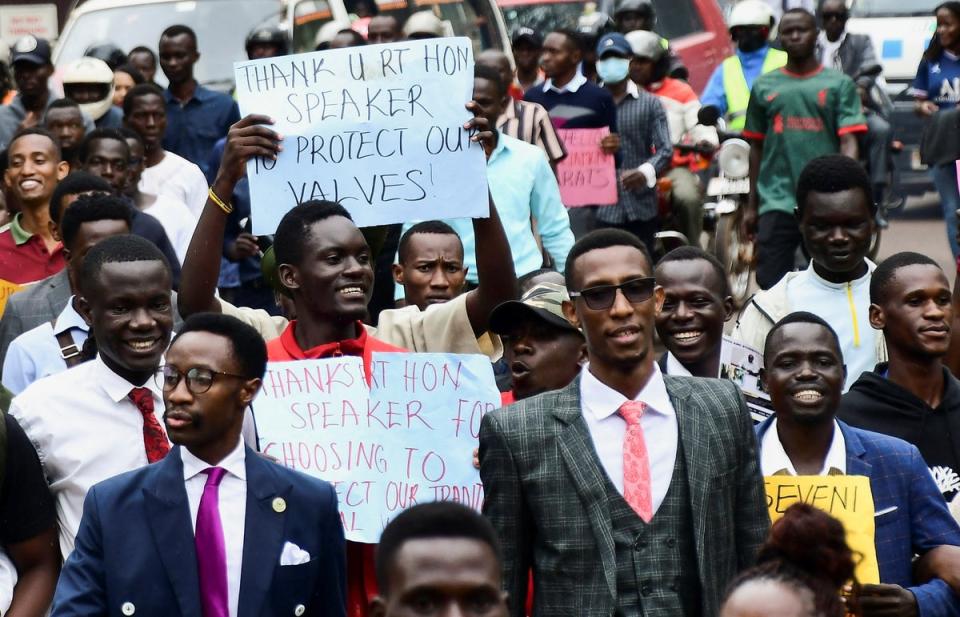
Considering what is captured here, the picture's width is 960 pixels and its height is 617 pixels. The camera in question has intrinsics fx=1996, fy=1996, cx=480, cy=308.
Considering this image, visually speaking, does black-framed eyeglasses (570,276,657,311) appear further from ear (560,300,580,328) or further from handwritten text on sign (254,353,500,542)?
handwritten text on sign (254,353,500,542)

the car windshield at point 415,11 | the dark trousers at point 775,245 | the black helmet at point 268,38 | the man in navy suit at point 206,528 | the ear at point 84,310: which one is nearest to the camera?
the man in navy suit at point 206,528

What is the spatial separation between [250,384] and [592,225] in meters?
7.55

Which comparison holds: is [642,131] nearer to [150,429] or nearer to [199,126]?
[199,126]

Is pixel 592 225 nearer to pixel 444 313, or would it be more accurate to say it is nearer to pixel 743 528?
pixel 444 313

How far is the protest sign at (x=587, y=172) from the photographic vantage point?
1209 centimetres

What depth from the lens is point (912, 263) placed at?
269 inches

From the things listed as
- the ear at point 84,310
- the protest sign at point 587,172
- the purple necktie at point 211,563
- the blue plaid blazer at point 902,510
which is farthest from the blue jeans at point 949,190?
the purple necktie at point 211,563

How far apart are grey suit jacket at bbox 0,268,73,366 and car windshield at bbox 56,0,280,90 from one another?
677 cm

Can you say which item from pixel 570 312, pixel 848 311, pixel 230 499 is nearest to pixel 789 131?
pixel 848 311

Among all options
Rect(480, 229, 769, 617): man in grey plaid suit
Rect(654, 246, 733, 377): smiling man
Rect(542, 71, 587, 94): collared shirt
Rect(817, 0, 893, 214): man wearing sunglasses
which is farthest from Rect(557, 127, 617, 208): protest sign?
Rect(480, 229, 769, 617): man in grey plaid suit

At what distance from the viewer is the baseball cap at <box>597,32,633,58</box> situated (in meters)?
13.3

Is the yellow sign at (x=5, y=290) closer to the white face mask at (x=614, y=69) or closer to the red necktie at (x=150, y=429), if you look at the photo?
the red necktie at (x=150, y=429)

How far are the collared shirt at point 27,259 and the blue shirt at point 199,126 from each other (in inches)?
158

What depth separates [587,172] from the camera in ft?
39.8
